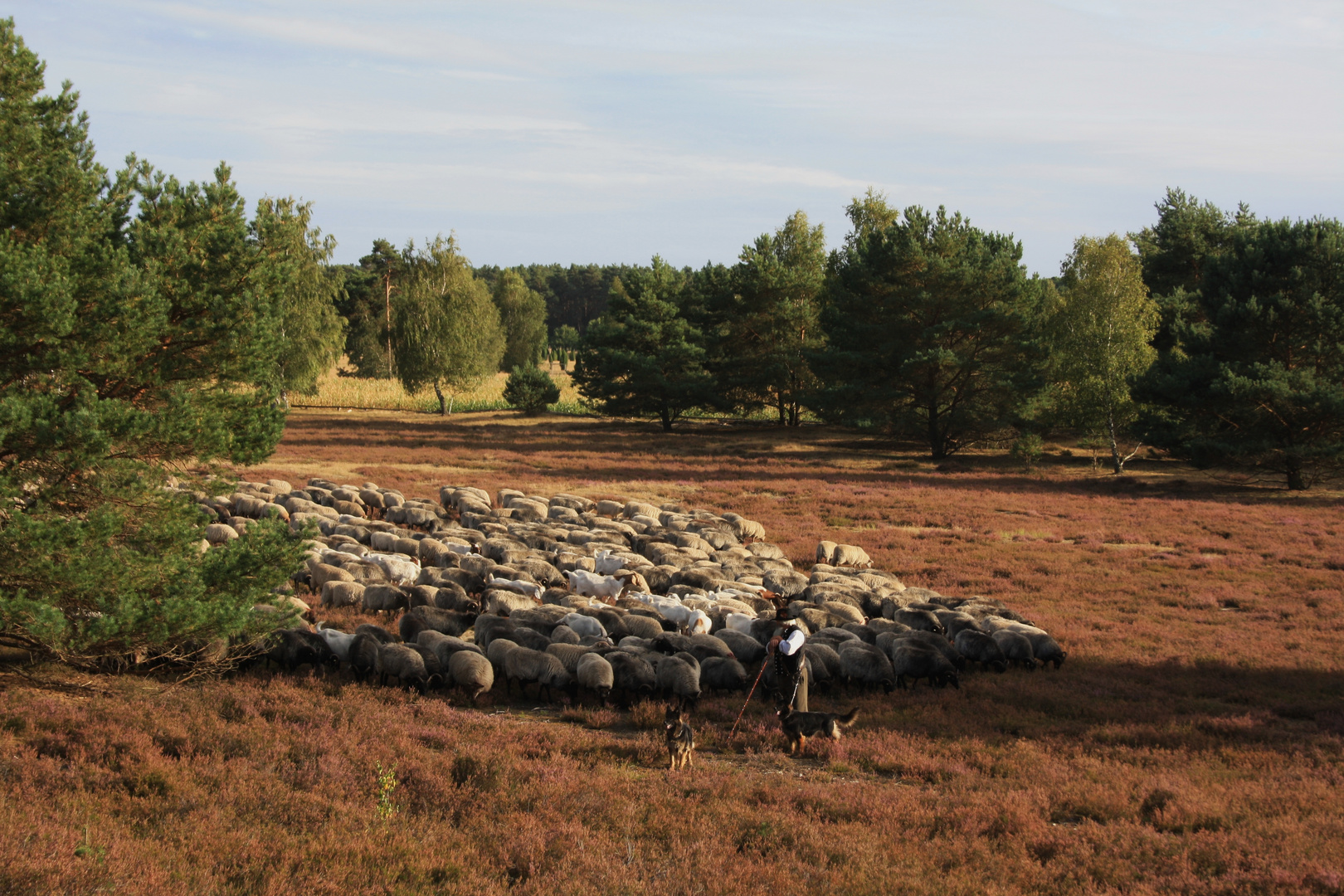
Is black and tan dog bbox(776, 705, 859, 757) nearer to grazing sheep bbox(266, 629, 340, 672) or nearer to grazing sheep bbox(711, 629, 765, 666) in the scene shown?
grazing sheep bbox(711, 629, 765, 666)

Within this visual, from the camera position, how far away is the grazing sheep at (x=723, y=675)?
13180mm

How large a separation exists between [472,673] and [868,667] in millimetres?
5921

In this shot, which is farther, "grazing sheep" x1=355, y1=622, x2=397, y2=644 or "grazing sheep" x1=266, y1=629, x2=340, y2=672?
"grazing sheep" x1=355, y1=622, x2=397, y2=644

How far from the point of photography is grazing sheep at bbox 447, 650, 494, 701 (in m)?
12.6

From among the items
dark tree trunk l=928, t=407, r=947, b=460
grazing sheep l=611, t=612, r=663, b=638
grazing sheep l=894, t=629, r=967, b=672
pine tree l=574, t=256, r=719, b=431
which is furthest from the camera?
pine tree l=574, t=256, r=719, b=431

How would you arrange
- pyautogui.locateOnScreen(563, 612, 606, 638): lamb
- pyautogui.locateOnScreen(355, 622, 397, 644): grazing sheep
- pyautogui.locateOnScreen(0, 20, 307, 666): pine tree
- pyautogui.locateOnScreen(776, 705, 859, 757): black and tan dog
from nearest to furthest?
pyautogui.locateOnScreen(0, 20, 307, 666): pine tree → pyautogui.locateOnScreen(776, 705, 859, 757): black and tan dog → pyautogui.locateOnScreen(355, 622, 397, 644): grazing sheep → pyautogui.locateOnScreen(563, 612, 606, 638): lamb

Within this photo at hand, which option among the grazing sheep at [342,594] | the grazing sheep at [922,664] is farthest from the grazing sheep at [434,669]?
the grazing sheep at [922,664]

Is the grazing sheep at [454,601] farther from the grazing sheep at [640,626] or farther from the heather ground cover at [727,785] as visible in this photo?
the grazing sheep at [640,626]

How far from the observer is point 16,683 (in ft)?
36.6

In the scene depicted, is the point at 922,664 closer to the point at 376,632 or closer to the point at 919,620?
the point at 919,620

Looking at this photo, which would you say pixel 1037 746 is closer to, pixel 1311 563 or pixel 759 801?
pixel 759 801

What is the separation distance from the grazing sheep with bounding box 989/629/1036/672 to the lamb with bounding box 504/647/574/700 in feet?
24.1

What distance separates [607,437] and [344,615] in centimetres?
4211

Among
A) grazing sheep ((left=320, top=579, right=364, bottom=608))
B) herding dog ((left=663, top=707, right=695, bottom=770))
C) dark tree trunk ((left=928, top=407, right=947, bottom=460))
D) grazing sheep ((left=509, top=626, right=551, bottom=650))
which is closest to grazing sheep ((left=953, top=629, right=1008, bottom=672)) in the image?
herding dog ((left=663, top=707, right=695, bottom=770))
